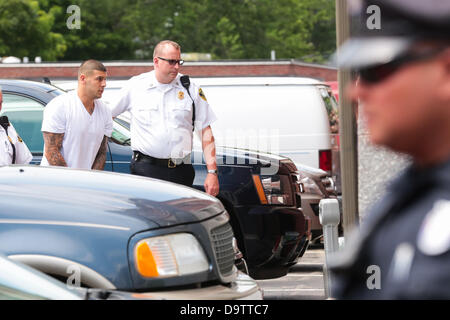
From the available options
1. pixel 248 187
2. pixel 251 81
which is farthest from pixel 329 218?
pixel 251 81

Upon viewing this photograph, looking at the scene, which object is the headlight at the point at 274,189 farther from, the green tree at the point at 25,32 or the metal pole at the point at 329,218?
the green tree at the point at 25,32

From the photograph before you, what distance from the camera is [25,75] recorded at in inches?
1380

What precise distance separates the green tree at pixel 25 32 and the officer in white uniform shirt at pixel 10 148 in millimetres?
38035

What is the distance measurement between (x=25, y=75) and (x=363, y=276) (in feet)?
114

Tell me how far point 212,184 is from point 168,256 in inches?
108

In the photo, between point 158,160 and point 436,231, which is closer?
point 436,231

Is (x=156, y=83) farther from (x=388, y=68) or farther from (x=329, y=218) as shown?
(x=388, y=68)

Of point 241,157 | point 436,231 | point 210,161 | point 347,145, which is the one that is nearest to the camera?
point 436,231

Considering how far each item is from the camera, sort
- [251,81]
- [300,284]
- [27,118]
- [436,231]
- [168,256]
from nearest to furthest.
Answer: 1. [436,231]
2. [168,256]
3. [27,118]
4. [300,284]
5. [251,81]

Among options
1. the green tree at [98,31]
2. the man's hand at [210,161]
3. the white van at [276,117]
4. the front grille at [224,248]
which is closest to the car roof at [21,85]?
the man's hand at [210,161]

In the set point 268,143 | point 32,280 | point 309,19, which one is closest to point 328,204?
point 32,280

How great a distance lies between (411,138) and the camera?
4.33ft

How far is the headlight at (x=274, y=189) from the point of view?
716 cm

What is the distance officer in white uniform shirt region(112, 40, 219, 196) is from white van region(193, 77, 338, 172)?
4439 mm
